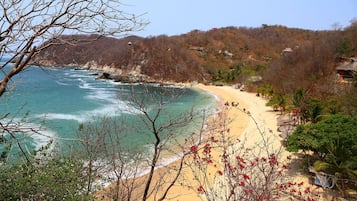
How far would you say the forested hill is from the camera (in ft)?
14.3

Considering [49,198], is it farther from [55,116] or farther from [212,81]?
[212,81]

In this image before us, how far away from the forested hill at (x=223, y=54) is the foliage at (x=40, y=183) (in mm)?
2210

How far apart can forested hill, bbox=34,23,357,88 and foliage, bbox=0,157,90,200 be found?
2210 mm

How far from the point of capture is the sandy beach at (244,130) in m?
9.99

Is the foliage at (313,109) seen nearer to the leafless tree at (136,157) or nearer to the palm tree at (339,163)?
the palm tree at (339,163)

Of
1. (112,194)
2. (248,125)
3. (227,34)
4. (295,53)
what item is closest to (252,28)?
(227,34)

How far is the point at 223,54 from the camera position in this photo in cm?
6831

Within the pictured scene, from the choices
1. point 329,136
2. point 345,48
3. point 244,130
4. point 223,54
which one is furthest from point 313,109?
point 223,54

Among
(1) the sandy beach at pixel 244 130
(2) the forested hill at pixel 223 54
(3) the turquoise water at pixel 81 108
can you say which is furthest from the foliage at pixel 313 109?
(2) the forested hill at pixel 223 54

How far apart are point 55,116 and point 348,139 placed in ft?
67.1

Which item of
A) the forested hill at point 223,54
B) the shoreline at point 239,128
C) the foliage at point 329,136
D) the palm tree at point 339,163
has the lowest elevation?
the shoreline at point 239,128

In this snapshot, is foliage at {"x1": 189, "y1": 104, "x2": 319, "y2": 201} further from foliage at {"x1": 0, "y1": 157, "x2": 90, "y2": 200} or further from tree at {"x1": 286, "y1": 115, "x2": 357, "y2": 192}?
foliage at {"x1": 0, "y1": 157, "x2": 90, "y2": 200}

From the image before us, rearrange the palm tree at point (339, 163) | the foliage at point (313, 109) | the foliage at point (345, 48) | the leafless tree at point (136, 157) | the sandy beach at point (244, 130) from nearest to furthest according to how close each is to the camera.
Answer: the leafless tree at point (136, 157) → the palm tree at point (339, 163) → the sandy beach at point (244, 130) → the foliage at point (313, 109) → the foliage at point (345, 48)

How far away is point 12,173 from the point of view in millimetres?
5527
